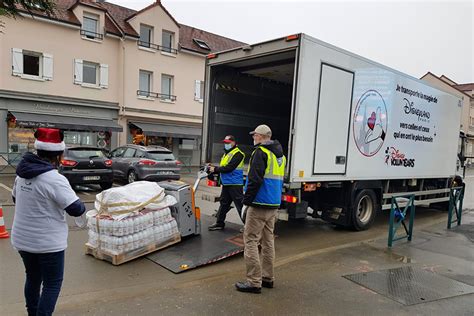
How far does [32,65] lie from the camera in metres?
17.9

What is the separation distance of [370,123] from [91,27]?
55.8 ft

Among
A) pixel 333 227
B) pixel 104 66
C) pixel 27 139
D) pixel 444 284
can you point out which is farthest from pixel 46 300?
pixel 104 66

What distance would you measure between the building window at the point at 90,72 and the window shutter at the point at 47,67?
64.0 inches

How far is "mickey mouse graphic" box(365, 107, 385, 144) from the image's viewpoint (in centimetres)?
728

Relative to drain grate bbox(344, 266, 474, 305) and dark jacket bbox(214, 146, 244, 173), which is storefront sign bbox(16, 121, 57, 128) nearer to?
dark jacket bbox(214, 146, 244, 173)

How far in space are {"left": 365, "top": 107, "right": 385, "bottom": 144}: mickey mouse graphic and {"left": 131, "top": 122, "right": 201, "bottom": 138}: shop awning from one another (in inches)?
608

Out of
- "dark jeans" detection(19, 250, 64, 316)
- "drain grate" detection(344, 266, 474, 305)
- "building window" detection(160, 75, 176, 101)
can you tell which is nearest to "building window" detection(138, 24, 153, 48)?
"building window" detection(160, 75, 176, 101)

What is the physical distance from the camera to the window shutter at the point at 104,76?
1973cm

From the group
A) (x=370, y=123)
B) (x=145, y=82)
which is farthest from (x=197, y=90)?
(x=370, y=123)

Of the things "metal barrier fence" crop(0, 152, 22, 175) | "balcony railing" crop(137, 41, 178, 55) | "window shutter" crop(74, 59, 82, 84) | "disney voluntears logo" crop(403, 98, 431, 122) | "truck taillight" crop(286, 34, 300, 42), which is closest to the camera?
"truck taillight" crop(286, 34, 300, 42)

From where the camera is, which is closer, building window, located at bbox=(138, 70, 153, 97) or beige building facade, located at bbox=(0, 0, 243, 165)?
beige building facade, located at bbox=(0, 0, 243, 165)

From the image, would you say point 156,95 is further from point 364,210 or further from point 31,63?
point 364,210

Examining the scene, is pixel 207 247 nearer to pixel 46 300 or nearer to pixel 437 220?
pixel 46 300

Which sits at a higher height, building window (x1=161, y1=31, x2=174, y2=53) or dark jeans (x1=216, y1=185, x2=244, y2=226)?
building window (x1=161, y1=31, x2=174, y2=53)
